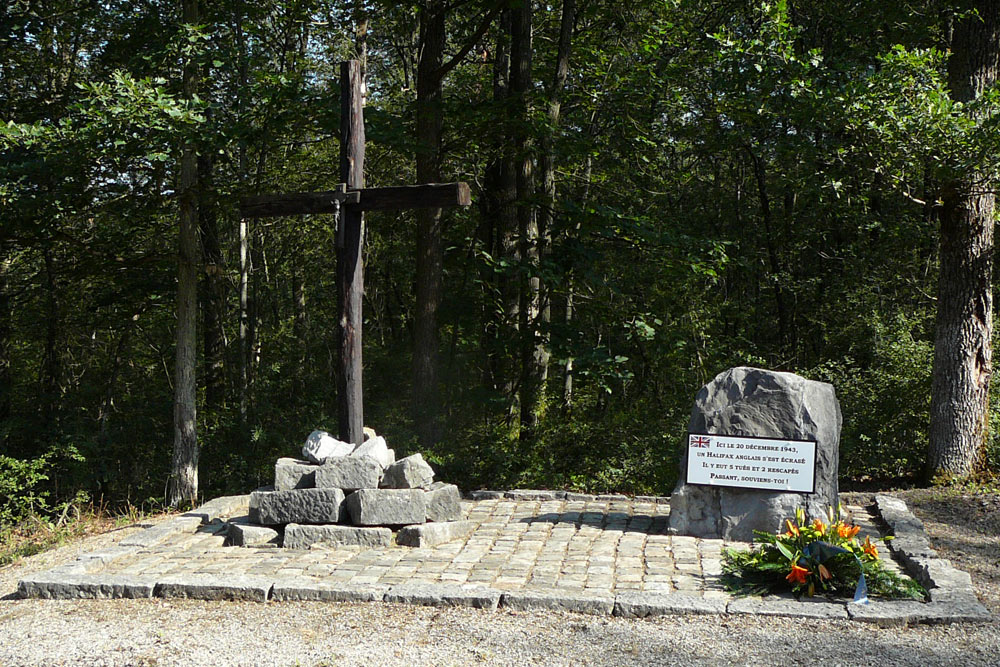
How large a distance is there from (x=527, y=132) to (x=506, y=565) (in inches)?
271

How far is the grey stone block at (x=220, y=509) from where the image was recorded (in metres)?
8.78

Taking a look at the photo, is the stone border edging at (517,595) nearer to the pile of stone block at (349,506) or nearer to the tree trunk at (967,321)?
the pile of stone block at (349,506)

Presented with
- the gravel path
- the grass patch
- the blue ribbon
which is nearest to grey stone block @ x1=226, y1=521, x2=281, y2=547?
the gravel path

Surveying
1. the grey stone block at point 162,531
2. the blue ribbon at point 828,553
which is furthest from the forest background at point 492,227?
the blue ribbon at point 828,553

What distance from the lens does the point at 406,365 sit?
15.1 metres

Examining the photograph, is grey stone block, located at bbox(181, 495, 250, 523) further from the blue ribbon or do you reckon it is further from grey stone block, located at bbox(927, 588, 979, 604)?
grey stone block, located at bbox(927, 588, 979, 604)

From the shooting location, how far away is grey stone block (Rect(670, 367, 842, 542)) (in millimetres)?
7562

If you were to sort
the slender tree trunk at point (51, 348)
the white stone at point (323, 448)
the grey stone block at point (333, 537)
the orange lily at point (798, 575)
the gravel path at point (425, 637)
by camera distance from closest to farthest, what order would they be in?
the gravel path at point (425, 637) → the orange lily at point (798, 575) → the grey stone block at point (333, 537) → the white stone at point (323, 448) → the slender tree trunk at point (51, 348)

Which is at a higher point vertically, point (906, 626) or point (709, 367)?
point (709, 367)

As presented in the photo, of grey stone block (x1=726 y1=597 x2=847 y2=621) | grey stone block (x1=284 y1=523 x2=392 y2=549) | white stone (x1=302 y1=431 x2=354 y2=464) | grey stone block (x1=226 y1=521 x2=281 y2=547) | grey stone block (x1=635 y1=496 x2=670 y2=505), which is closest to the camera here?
grey stone block (x1=726 y1=597 x2=847 y2=621)

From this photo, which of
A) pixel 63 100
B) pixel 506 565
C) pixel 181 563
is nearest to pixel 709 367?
pixel 506 565

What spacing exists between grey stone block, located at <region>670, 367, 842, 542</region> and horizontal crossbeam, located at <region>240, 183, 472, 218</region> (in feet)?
9.48

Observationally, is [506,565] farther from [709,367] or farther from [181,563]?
[709,367]

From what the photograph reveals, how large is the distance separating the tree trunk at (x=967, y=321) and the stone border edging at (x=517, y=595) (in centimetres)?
412
